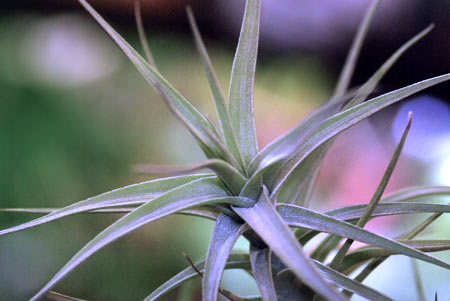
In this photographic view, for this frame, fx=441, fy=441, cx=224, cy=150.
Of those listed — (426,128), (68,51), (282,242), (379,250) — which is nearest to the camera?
(282,242)

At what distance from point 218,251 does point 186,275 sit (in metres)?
0.06

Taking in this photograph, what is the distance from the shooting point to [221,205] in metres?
0.27

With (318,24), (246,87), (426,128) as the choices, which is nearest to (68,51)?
(318,24)

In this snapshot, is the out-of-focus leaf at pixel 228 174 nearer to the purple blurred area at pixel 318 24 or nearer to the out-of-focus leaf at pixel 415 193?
the out-of-focus leaf at pixel 415 193

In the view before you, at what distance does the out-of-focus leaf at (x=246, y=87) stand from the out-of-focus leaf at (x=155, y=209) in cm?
3

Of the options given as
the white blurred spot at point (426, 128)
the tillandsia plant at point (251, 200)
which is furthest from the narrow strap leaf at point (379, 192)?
the white blurred spot at point (426, 128)

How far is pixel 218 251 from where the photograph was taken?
238 millimetres

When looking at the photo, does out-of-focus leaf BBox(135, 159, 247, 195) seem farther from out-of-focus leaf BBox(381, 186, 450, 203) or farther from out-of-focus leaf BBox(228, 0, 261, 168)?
out-of-focus leaf BBox(381, 186, 450, 203)

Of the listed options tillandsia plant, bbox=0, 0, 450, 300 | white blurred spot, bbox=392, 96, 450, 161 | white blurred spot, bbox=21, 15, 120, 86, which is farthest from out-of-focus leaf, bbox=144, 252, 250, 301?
white blurred spot, bbox=21, 15, 120, 86

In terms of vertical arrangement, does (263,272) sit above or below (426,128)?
below

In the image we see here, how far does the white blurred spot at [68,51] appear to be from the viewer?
1.28 m

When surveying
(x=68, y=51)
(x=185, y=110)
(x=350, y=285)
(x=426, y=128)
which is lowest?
(x=350, y=285)

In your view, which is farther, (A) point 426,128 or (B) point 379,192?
(A) point 426,128

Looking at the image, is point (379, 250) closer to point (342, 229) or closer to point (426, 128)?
point (342, 229)
